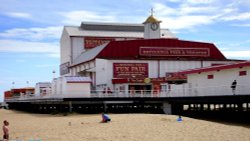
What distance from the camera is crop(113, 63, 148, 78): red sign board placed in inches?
2110

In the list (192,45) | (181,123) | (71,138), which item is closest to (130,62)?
(192,45)

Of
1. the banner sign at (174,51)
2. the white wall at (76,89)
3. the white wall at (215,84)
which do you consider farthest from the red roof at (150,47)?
the white wall at (215,84)

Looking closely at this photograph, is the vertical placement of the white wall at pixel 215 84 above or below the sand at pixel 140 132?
above

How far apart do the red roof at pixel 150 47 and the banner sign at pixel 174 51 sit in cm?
13

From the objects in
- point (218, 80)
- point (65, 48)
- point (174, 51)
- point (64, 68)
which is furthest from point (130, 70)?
point (64, 68)

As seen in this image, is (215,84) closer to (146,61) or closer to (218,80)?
(218,80)

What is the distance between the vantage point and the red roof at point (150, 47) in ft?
186

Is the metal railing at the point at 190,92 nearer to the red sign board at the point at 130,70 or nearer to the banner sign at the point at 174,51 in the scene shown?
the red sign board at the point at 130,70

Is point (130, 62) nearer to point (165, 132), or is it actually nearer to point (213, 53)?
point (213, 53)

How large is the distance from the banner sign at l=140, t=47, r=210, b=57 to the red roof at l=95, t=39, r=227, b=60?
13 cm

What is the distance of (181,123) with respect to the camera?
27031 millimetres

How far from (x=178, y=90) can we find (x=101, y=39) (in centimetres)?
3466

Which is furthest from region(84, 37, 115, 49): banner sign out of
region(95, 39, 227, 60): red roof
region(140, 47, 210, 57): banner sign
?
region(140, 47, 210, 57): banner sign

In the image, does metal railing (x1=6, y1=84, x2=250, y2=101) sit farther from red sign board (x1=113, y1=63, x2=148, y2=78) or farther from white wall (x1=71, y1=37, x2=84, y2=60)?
white wall (x1=71, y1=37, x2=84, y2=60)
